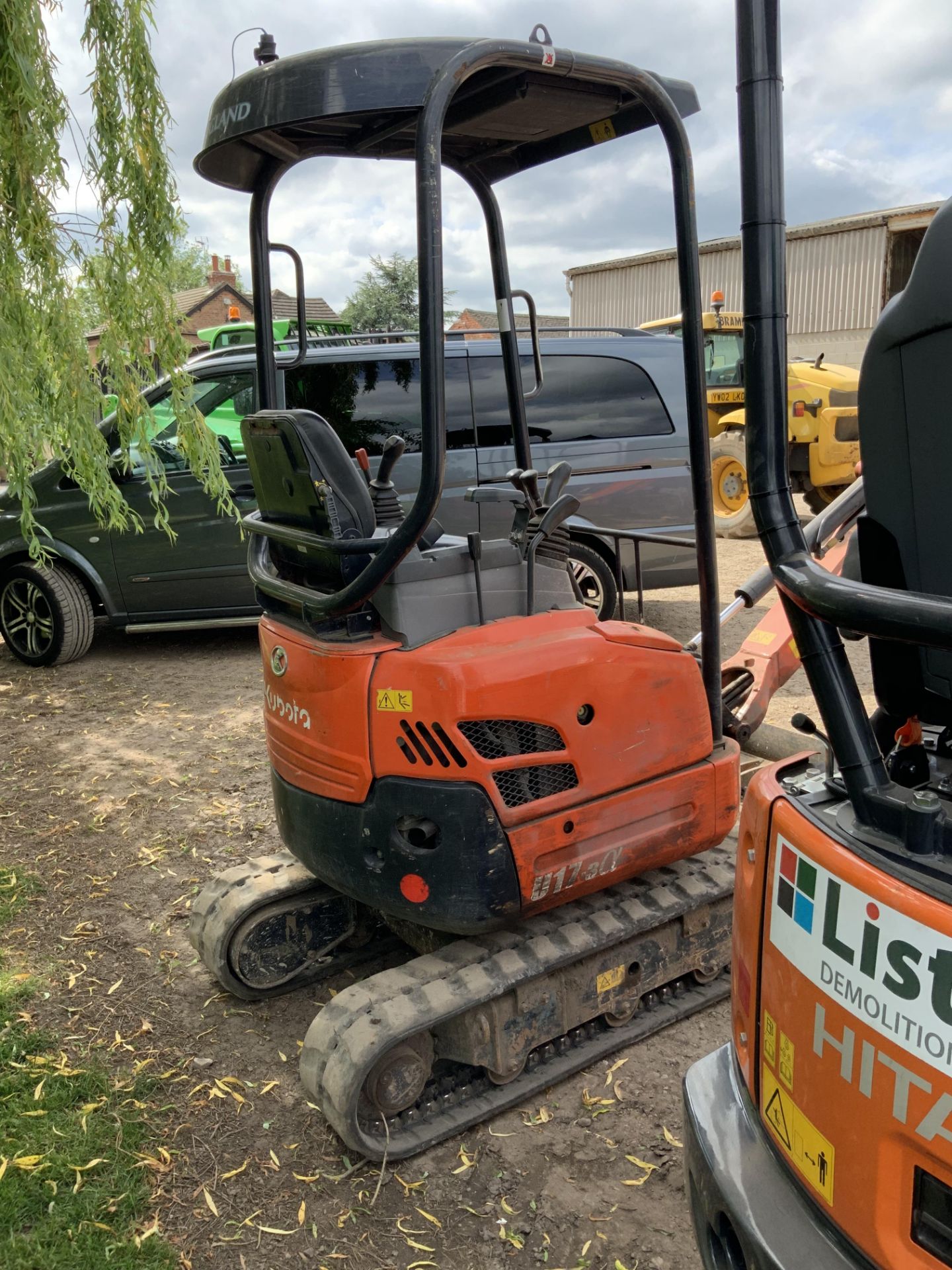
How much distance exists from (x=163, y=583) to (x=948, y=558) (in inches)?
256

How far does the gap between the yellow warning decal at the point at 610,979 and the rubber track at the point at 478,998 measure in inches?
4.0

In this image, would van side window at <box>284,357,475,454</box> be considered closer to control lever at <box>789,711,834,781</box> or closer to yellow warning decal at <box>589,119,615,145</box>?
yellow warning decal at <box>589,119,615,145</box>

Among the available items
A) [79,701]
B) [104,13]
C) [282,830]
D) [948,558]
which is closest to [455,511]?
[79,701]

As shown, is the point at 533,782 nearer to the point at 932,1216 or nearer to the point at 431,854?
the point at 431,854

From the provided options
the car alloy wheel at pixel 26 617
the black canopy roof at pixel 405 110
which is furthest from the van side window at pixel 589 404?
the black canopy roof at pixel 405 110

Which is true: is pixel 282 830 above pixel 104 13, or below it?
below

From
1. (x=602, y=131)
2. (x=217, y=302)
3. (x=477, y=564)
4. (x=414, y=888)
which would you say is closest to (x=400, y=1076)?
(x=414, y=888)

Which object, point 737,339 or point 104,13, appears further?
point 737,339

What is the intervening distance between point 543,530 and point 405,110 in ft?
3.78

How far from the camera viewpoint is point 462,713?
8.67 ft

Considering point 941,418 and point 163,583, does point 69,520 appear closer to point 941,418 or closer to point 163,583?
point 163,583

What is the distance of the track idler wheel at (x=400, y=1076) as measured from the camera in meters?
2.76

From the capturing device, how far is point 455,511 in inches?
262

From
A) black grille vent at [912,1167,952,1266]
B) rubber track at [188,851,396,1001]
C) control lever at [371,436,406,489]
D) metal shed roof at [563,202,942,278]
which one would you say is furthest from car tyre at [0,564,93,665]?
metal shed roof at [563,202,942,278]
